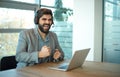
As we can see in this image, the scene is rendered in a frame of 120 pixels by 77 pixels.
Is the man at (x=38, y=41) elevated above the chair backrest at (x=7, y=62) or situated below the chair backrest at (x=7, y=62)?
above

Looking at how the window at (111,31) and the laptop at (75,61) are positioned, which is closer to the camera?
the laptop at (75,61)

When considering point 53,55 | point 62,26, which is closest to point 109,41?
point 62,26

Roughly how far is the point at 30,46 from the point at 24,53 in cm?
20

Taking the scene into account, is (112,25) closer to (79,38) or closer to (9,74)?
(79,38)

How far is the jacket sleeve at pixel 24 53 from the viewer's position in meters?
2.19

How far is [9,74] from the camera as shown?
1.78 metres

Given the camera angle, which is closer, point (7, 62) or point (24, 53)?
point (24, 53)

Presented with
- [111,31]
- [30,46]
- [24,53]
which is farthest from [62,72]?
[111,31]

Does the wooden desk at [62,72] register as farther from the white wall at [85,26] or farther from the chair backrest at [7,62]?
the white wall at [85,26]

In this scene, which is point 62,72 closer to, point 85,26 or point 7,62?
point 7,62

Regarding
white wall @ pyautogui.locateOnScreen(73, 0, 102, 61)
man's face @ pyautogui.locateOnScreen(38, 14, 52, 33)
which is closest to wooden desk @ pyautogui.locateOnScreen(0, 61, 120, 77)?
man's face @ pyautogui.locateOnScreen(38, 14, 52, 33)

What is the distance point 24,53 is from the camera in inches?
88.7

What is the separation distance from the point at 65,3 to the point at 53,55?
2.11m

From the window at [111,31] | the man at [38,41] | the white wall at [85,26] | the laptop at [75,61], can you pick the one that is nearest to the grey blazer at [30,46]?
the man at [38,41]
